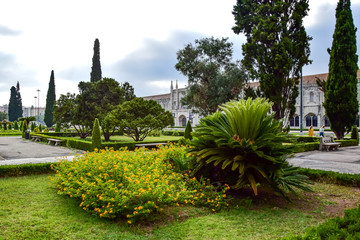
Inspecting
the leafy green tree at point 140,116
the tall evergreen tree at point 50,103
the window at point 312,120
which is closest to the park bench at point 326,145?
the leafy green tree at point 140,116

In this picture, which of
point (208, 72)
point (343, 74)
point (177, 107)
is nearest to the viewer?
point (343, 74)

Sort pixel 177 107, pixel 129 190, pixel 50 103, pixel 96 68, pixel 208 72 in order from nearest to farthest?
pixel 129 190, pixel 208 72, pixel 96 68, pixel 50 103, pixel 177 107

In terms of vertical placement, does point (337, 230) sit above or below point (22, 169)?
above

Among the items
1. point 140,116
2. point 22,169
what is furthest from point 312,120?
point 22,169

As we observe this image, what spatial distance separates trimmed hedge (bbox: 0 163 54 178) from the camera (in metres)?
7.40

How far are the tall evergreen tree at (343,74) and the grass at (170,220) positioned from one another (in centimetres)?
1599

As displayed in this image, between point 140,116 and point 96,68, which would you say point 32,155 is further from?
point 96,68

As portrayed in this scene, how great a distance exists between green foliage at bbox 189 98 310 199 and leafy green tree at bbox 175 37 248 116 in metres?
19.5

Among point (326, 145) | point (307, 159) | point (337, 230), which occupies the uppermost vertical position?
point (326, 145)

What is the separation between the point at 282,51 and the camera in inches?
660

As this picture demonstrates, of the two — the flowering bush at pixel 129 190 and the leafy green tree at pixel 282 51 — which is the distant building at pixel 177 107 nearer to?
the leafy green tree at pixel 282 51

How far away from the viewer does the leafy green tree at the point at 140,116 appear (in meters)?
16.4

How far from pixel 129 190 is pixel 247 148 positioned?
7.55 feet

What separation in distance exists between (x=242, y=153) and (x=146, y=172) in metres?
1.98
